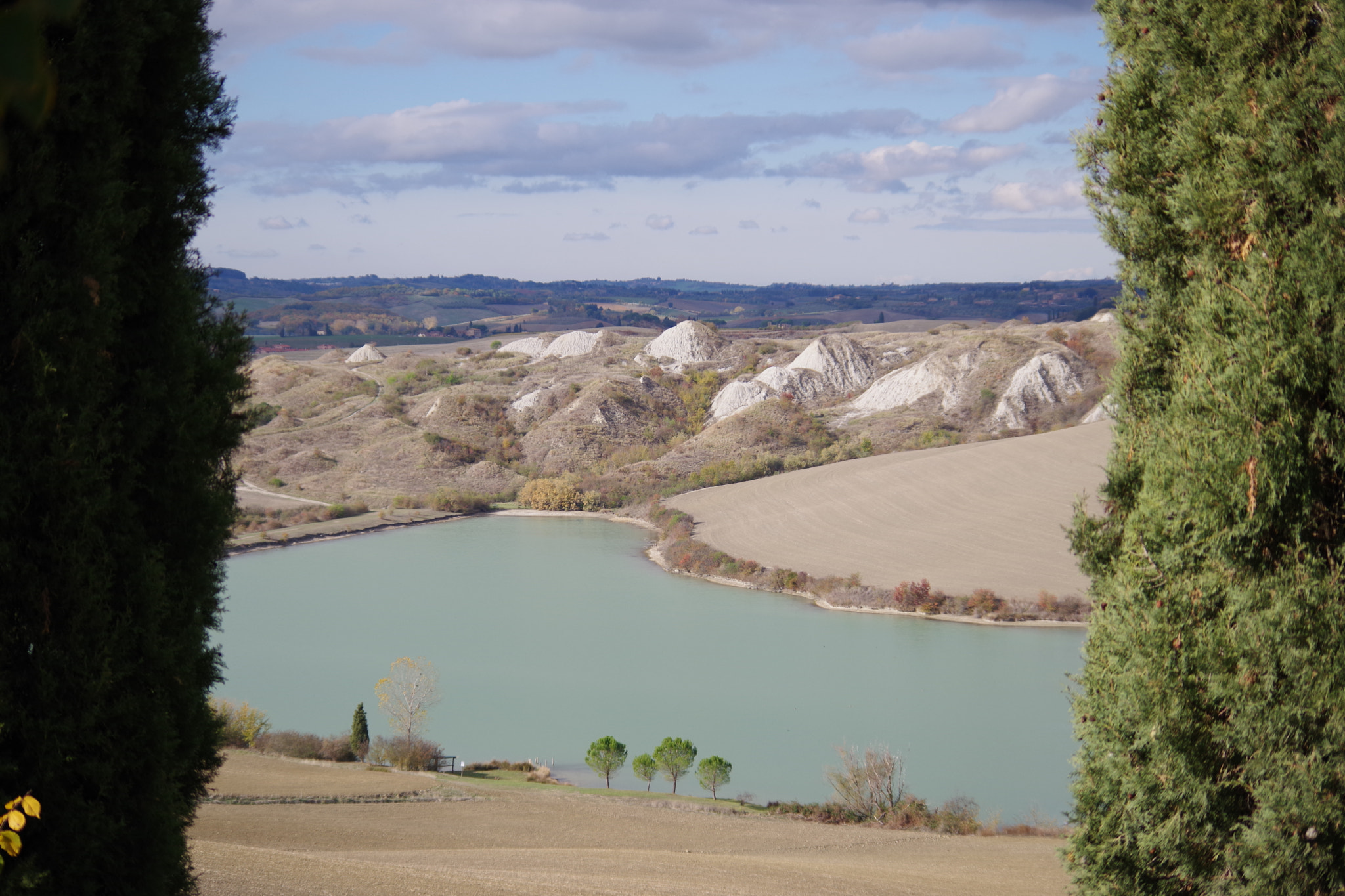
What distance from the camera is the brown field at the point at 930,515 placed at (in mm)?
36031

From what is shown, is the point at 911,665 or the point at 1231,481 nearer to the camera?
the point at 1231,481

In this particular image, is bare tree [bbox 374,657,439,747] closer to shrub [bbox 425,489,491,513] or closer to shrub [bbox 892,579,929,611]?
shrub [bbox 892,579,929,611]

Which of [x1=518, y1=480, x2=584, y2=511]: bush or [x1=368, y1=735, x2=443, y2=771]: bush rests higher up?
[x1=518, y1=480, x2=584, y2=511]: bush

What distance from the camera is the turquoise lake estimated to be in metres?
20.7

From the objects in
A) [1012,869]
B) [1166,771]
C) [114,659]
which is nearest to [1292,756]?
[1166,771]

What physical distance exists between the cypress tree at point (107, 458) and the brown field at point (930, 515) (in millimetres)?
32115

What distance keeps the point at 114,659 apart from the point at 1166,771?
4.11 meters

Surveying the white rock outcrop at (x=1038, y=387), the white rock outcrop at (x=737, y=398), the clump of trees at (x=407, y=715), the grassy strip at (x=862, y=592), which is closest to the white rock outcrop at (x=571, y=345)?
the white rock outcrop at (x=737, y=398)

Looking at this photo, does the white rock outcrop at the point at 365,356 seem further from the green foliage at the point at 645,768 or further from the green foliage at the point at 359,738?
the green foliage at the point at 645,768

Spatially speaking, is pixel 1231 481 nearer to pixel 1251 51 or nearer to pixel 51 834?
pixel 1251 51

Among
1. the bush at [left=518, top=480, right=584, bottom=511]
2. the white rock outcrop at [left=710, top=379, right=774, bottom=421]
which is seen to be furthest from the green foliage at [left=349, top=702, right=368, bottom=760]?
the white rock outcrop at [left=710, top=379, right=774, bottom=421]

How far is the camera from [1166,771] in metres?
4.05

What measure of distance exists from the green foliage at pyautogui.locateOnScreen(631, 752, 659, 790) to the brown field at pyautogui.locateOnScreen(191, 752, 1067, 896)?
1243 millimetres

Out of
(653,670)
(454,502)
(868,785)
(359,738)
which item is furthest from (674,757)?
(454,502)
